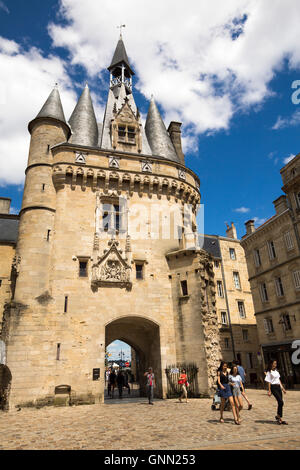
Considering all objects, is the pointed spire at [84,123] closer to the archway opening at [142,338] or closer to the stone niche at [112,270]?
the stone niche at [112,270]

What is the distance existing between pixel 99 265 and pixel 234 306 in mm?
19197

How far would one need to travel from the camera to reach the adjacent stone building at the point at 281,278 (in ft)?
68.9

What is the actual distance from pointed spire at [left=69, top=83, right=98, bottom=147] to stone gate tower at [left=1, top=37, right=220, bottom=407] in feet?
0.40

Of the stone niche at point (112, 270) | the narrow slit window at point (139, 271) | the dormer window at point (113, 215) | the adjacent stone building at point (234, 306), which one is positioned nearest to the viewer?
the stone niche at point (112, 270)

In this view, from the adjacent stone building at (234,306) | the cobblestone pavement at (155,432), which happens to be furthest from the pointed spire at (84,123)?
the cobblestone pavement at (155,432)

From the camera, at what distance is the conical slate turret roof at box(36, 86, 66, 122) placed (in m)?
19.1

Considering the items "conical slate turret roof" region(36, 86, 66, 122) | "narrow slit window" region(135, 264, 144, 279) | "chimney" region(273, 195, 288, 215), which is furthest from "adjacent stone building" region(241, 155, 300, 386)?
"conical slate turret roof" region(36, 86, 66, 122)

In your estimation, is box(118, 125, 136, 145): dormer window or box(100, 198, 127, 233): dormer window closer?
box(100, 198, 127, 233): dormer window

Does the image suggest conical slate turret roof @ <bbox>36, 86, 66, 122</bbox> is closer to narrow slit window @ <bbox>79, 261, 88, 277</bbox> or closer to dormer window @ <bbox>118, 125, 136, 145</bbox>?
dormer window @ <bbox>118, 125, 136, 145</bbox>

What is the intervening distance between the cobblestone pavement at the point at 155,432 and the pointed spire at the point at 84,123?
15464 millimetres

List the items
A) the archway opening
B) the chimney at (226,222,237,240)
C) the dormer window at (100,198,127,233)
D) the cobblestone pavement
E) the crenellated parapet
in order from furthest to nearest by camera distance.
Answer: the chimney at (226,222,237,240) → the dormer window at (100,198,127,233) → the crenellated parapet → the archway opening → the cobblestone pavement
